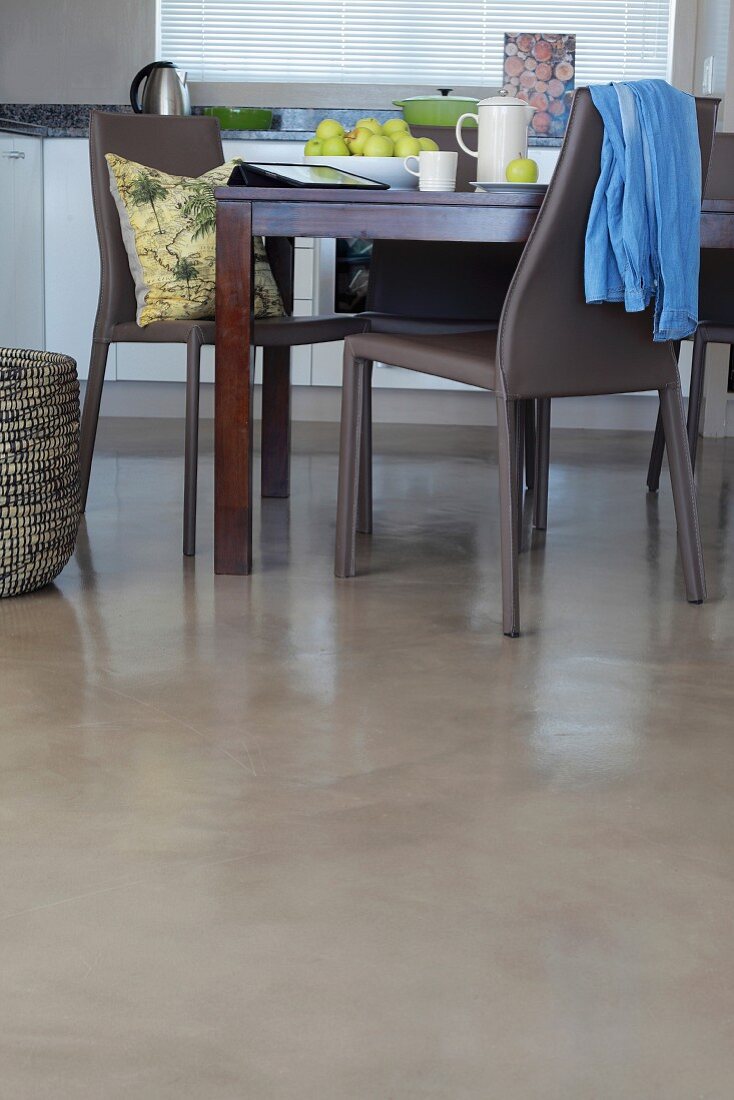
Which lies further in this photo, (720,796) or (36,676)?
(36,676)

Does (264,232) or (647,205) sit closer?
(647,205)

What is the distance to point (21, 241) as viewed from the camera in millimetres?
4305

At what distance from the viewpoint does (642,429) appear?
4621 mm

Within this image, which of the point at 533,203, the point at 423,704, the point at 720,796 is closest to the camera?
the point at 720,796

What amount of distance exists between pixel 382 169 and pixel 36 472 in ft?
3.36

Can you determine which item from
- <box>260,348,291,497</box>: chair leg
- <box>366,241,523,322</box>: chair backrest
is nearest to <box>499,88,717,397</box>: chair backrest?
<box>366,241,523,322</box>: chair backrest

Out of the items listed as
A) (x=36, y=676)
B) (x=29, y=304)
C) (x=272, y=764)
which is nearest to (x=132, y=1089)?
(x=272, y=764)

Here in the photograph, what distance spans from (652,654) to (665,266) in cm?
62

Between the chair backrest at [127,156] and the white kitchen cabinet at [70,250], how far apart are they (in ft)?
4.57

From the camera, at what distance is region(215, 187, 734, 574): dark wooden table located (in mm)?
2223

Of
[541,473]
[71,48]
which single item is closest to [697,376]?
[541,473]

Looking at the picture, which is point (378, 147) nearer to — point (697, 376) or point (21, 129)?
point (697, 376)

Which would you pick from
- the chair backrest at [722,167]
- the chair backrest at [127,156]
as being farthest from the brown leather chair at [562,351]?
the chair backrest at [722,167]

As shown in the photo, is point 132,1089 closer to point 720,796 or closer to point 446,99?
point 720,796
